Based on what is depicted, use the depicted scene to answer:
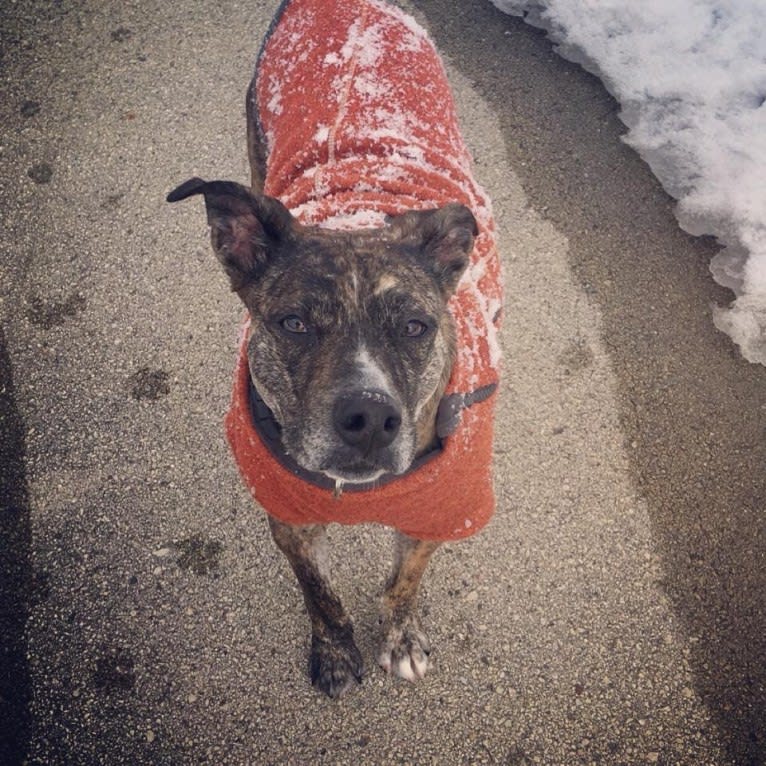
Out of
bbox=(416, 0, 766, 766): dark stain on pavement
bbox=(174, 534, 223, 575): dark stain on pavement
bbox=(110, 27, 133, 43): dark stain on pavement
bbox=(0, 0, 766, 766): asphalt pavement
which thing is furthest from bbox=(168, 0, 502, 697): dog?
bbox=(110, 27, 133, 43): dark stain on pavement

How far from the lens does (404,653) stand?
3.12 m

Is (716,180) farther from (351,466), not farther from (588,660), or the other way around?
(351,466)

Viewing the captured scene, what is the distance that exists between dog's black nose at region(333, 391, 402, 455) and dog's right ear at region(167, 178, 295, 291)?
0.86m

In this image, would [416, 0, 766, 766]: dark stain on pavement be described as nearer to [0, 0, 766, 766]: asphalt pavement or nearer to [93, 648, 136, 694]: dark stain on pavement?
[0, 0, 766, 766]: asphalt pavement

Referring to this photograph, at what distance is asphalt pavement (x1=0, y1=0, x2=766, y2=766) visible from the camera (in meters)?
3.04

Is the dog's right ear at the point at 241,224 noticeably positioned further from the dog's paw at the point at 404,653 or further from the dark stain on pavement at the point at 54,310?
the dark stain on pavement at the point at 54,310

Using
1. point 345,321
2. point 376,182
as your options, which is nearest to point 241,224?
point 345,321

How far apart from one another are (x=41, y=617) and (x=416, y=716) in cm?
205

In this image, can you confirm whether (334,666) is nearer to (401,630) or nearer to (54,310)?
(401,630)

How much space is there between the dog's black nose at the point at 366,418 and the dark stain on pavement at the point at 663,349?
2.22 meters

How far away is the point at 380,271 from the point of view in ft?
7.94

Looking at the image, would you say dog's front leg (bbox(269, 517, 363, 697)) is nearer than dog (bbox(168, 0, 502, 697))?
No

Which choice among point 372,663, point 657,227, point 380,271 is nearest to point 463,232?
point 380,271

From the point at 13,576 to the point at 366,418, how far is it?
2.52 metres
